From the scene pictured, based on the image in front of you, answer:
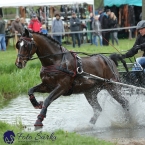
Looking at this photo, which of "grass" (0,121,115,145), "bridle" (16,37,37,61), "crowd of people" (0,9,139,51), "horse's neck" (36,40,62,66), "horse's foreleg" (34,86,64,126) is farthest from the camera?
"crowd of people" (0,9,139,51)

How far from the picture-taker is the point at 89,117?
1163 cm

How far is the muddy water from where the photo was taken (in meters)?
10.3

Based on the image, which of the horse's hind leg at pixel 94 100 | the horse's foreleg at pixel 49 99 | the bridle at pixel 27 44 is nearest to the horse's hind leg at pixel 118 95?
the horse's hind leg at pixel 94 100

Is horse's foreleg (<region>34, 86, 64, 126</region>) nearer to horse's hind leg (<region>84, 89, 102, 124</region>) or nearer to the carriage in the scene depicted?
horse's hind leg (<region>84, 89, 102, 124</region>)

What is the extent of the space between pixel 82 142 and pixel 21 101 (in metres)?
6.47

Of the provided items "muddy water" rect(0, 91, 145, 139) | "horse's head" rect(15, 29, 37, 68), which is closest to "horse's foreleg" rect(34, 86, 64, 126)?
"muddy water" rect(0, 91, 145, 139)

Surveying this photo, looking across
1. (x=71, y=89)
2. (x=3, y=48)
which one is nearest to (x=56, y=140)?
(x=71, y=89)

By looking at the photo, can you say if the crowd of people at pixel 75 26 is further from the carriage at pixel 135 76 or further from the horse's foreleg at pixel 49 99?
the horse's foreleg at pixel 49 99

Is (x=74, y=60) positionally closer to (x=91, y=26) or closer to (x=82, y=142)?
(x=82, y=142)

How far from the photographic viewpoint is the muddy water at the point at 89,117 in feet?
33.9

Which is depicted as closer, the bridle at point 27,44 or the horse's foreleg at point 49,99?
the horse's foreleg at point 49,99

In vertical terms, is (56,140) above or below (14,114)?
above

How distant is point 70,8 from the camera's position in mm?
34125

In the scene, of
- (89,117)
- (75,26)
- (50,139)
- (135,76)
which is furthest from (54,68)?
(75,26)
